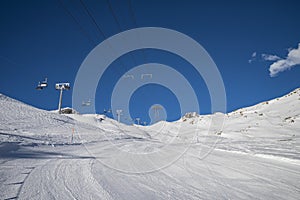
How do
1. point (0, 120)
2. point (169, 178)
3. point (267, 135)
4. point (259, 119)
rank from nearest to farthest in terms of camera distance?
point (169, 178) → point (267, 135) → point (0, 120) → point (259, 119)

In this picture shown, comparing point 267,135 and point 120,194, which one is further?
point 267,135

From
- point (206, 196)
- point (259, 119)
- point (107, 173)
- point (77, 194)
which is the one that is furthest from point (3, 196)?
point (259, 119)

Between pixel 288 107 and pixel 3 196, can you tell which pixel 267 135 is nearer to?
pixel 288 107

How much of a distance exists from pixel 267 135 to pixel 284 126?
7.91 ft

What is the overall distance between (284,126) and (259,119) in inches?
179

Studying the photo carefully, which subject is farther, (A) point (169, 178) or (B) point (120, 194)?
(A) point (169, 178)

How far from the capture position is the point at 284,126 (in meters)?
17.2

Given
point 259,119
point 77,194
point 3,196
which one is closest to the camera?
point 3,196

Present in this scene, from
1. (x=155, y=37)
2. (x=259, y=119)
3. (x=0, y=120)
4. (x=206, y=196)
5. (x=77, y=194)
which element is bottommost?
(x=206, y=196)

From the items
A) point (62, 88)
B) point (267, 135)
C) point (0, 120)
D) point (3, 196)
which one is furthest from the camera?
point (62, 88)

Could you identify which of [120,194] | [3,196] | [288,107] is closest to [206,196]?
[120,194]

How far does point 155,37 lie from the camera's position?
2233cm

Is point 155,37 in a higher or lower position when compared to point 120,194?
higher

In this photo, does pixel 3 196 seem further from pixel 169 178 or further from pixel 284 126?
pixel 284 126
